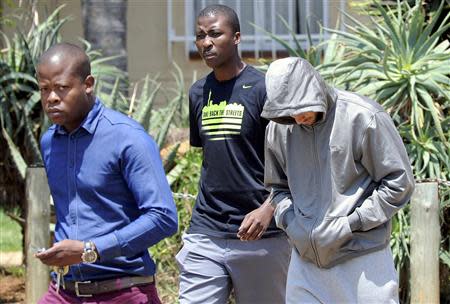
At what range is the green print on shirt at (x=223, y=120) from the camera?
5293mm

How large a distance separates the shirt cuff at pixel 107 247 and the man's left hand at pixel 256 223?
3.34 ft

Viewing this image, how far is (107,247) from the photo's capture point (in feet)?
13.7

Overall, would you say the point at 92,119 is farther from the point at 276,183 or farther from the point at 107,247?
the point at 276,183

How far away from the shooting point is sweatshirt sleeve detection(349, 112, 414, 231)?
170 inches

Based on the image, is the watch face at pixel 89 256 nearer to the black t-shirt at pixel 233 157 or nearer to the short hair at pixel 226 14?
the black t-shirt at pixel 233 157

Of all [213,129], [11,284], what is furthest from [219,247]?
[11,284]

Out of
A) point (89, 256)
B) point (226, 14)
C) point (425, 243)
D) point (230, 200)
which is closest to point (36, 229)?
point (230, 200)

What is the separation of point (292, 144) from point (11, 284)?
485 cm

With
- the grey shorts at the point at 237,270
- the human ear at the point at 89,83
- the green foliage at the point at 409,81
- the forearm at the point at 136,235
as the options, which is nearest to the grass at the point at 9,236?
the green foliage at the point at 409,81

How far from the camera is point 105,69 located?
27.8ft

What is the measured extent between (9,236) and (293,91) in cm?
761

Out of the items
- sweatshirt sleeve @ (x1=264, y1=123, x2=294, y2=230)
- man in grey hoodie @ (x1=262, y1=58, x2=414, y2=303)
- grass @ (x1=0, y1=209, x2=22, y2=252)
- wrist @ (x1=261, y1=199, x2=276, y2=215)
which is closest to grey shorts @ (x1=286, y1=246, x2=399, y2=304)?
man in grey hoodie @ (x1=262, y1=58, x2=414, y2=303)

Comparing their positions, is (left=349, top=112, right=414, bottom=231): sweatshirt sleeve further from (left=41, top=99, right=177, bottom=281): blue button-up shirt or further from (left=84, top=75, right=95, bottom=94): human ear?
(left=84, top=75, right=95, bottom=94): human ear

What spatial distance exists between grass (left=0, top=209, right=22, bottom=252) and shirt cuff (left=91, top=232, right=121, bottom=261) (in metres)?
6.24
